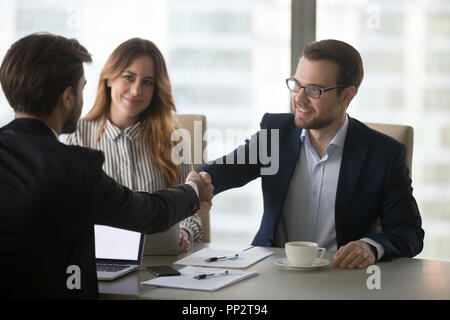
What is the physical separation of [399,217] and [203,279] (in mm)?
844

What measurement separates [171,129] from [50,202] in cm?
140

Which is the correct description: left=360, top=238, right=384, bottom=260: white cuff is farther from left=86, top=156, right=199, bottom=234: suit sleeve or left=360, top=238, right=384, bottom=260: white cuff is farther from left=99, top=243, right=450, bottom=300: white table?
left=86, top=156, right=199, bottom=234: suit sleeve

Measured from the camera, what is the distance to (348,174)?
2.32 metres

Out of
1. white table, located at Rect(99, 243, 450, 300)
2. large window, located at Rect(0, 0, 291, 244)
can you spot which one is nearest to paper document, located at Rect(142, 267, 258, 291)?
white table, located at Rect(99, 243, 450, 300)

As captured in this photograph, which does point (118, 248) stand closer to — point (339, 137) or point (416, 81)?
point (339, 137)

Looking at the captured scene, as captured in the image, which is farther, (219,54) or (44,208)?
(219,54)

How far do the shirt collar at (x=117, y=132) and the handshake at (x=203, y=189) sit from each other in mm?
520

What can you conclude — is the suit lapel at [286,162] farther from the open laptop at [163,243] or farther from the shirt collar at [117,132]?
the shirt collar at [117,132]

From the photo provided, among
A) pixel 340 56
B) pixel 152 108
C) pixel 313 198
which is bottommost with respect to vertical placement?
pixel 313 198

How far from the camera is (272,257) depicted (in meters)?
2.03

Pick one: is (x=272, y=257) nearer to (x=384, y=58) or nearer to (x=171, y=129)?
(x=171, y=129)

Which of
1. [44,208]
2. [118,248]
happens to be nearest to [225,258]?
[118,248]

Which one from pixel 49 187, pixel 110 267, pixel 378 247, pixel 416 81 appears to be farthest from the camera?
pixel 416 81
